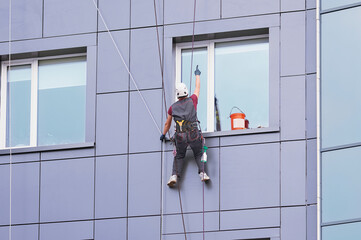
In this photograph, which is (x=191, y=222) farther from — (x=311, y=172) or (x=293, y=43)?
(x=293, y=43)

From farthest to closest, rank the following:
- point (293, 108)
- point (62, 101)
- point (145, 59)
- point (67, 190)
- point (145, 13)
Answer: point (62, 101), point (145, 13), point (145, 59), point (67, 190), point (293, 108)

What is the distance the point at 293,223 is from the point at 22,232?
189 inches

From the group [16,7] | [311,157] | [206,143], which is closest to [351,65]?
[311,157]

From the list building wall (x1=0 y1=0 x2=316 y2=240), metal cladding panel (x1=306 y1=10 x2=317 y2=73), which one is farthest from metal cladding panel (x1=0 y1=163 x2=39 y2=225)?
metal cladding panel (x1=306 y1=10 x2=317 y2=73)

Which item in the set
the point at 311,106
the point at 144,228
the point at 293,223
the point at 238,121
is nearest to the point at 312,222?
the point at 293,223

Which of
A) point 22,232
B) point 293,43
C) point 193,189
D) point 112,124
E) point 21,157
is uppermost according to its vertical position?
point 293,43

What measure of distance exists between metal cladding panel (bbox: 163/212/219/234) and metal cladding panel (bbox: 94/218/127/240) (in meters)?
0.72

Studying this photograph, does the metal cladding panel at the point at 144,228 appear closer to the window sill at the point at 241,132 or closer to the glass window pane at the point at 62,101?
the window sill at the point at 241,132

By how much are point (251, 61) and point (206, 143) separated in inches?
67.0

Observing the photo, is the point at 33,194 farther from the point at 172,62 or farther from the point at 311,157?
the point at 311,157

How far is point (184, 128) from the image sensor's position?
17859 mm

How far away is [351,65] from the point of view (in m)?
17.1

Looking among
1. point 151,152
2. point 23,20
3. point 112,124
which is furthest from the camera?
point 23,20

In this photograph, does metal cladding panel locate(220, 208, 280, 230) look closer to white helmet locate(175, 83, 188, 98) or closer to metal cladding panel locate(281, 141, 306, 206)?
metal cladding panel locate(281, 141, 306, 206)
